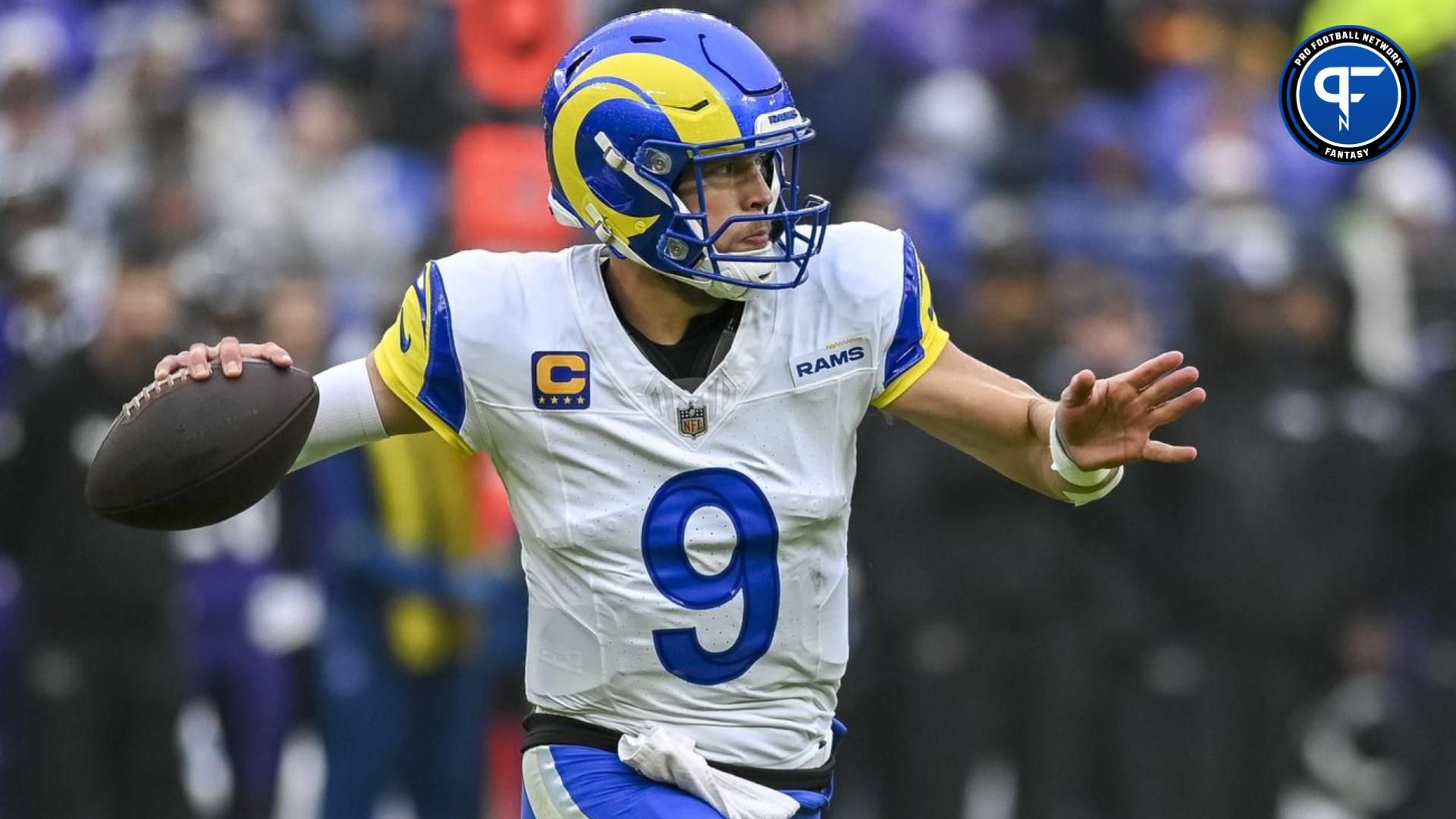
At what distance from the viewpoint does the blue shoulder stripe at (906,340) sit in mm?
3389

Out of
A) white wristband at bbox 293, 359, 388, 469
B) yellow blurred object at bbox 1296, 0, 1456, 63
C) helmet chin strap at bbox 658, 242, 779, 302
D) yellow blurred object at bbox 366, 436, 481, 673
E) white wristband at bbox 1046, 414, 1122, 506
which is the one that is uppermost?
yellow blurred object at bbox 1296, 0, 1456, 63

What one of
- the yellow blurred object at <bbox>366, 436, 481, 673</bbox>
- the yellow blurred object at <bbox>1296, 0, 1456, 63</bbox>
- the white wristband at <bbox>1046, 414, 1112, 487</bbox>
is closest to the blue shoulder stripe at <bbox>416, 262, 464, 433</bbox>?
the white wristband at <bbox>1046, 414, 1112, 487</bbox>

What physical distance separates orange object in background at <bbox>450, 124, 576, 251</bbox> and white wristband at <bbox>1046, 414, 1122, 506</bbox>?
3547 mm

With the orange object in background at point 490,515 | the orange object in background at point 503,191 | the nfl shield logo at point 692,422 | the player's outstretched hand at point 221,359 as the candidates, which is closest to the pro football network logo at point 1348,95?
the orange object in background at point 503,191

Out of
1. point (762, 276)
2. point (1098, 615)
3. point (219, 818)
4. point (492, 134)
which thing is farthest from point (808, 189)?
point (762, 276)

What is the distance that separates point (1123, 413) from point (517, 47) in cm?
427

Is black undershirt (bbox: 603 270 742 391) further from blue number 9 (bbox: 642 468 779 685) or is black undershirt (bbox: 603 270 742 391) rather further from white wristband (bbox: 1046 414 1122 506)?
white wristband (bbox: 1046 414 1122 506)

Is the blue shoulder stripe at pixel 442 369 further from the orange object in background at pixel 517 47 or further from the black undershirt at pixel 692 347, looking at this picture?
the orange object in background at pixel 517 47

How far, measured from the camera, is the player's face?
330cm

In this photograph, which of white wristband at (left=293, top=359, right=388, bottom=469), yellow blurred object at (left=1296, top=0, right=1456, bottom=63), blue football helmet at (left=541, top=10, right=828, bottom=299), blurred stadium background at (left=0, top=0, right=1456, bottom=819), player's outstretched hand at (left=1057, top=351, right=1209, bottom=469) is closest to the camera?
player's outstretched hand at (left=1057, top=351, right=1209, bottom=469)

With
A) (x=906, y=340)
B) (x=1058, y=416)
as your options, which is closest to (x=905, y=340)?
(x=906, y=340)

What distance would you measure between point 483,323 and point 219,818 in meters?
3.66

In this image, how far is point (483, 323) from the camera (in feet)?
10.9

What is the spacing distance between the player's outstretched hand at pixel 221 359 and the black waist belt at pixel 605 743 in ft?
2.15
